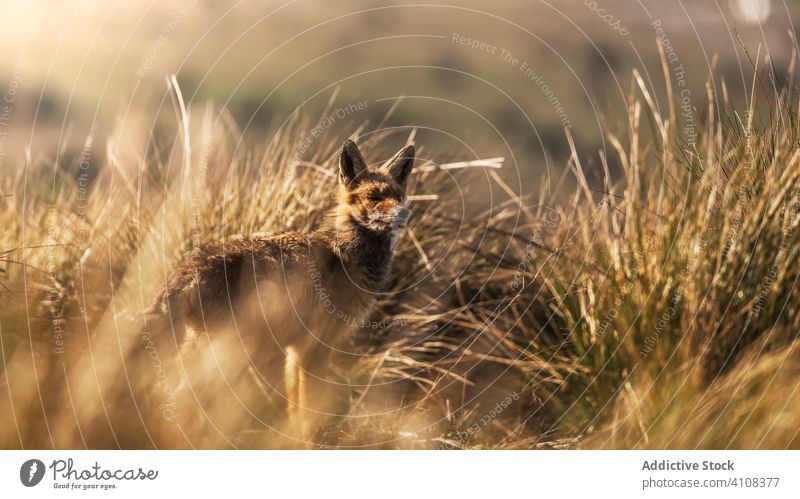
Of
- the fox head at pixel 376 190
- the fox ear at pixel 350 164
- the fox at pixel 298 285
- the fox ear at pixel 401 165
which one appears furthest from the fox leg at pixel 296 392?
the fox ear at pixel 401 165

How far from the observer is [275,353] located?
4816mm

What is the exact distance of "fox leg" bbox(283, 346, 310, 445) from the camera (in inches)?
190

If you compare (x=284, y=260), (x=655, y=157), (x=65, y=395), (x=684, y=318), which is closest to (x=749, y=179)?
(x=655, y=157)

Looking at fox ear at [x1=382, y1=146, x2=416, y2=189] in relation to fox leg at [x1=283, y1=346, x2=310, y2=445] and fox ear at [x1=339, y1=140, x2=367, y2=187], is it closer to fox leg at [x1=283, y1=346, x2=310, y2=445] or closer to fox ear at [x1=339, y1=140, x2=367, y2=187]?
fox ear at [x1=339, y1=140, x2=367, y2=187]

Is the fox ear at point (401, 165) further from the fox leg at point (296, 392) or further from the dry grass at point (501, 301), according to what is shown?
the fox leg at point (296, 392)

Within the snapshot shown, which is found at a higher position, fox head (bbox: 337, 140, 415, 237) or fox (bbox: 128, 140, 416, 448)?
fox head (bbox: 337, 140, 415, 237)

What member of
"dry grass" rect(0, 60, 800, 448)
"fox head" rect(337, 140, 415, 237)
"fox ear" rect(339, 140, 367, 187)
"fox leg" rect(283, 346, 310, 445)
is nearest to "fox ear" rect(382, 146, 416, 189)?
"fox head" rect(337, 140, 415, 237)

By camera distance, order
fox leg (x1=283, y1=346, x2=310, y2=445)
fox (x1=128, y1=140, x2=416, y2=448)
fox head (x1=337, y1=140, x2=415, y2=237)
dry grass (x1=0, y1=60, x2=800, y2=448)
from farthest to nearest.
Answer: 1. fox head (x1=337, y1=140, x2=415, y2=237)
2. fox leg (x1=283, y1=346, x2=310, y2=445)
3. fox (x1=128, y1=140, x2=416, y2=448)
4. dry grass (x1=0, y1=60, x2=800, y2=448)

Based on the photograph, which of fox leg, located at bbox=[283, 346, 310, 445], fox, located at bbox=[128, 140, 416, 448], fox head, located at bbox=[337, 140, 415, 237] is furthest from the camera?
fox head, located at bbox=[337, 140, 415, 237]

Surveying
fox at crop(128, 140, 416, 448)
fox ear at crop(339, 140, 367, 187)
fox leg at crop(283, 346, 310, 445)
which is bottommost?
fox leg at crop(283, 346, 310, 445)

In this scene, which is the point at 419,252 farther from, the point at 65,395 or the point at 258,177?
the point at 65,395

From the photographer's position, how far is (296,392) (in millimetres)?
4941

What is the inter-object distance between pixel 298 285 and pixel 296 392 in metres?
0.74

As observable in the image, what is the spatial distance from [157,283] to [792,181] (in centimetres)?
405
